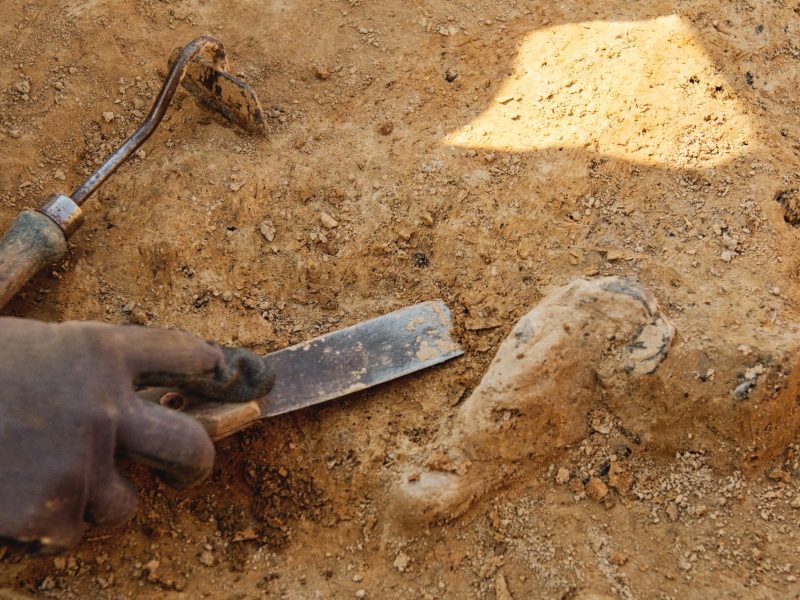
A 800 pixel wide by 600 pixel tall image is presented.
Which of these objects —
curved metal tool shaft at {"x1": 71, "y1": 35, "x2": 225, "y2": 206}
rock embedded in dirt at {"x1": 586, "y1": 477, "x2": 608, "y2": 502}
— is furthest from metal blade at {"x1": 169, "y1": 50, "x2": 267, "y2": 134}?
rock embedded in dirt at {"x1": 586, "y1": 477, "x2": 608, "y2": 502}

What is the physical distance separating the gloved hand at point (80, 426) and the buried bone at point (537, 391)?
2.70 ft

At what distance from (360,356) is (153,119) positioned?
1.48m

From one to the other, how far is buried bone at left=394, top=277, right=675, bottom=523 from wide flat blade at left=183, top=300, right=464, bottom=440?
0.30m

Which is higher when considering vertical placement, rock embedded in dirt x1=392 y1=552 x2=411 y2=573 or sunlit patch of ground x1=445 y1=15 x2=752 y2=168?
sunlit patch of ground x1=445 y1=15 x2=752 y2=168

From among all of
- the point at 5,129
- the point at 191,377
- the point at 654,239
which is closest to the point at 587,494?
the point at 654,239

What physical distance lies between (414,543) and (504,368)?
0.71 metres

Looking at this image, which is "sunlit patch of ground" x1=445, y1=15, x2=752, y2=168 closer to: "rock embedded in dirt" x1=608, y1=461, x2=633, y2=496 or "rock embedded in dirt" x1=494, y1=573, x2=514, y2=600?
"rock embedded in dirt" x1=608, y1=461, x2=633, y2=496

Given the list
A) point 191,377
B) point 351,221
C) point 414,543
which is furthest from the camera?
point 351,221

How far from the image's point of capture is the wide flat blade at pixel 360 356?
262 cm

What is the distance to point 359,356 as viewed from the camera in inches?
107

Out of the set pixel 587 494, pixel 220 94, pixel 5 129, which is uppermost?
pixel 5 129

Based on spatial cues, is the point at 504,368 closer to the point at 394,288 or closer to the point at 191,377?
the point at 394,288

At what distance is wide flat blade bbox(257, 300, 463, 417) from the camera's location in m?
2.62

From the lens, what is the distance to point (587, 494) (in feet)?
8.24
